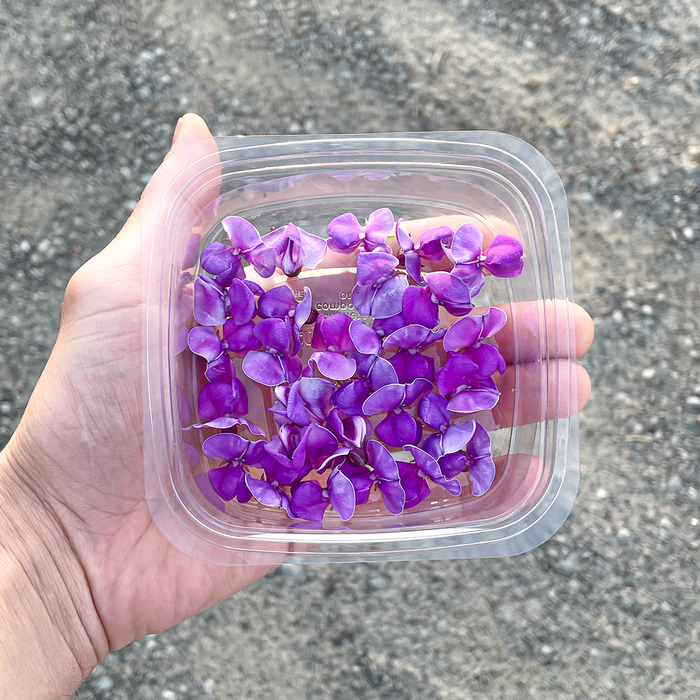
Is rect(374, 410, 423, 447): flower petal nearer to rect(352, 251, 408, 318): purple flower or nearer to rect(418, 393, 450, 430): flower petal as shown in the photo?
rect(418, 393, 450, 430): flower petal

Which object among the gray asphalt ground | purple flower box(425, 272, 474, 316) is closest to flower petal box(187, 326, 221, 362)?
purple flower box(425, 272, 474, 316)

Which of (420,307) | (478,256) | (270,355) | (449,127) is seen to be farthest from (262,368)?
(449,127)

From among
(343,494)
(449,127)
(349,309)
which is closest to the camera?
(343,494)

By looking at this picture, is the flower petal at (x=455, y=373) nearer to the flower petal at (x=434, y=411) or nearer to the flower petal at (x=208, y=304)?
the flower petal at (x=434, y=411)

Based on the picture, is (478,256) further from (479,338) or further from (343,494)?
(343,494)

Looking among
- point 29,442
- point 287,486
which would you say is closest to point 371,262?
point 287,486

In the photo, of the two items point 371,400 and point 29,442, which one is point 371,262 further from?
point 29,442

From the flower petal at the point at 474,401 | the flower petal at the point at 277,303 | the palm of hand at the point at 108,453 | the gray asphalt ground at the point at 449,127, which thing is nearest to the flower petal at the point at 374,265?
the flower petal at the point at 277,303
